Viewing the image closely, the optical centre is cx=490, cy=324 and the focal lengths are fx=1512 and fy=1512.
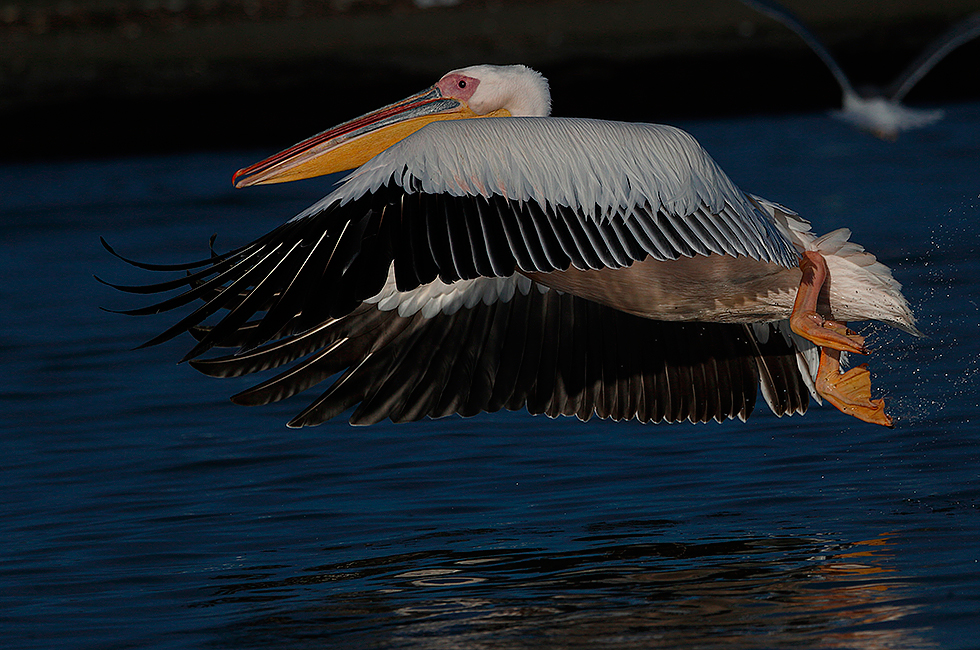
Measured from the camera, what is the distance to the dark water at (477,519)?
4.02 m

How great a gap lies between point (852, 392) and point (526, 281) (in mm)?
1208

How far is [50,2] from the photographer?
23.7 meters

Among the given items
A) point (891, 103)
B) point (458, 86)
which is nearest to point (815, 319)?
point (458, 86)

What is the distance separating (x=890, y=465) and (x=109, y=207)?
413 inches

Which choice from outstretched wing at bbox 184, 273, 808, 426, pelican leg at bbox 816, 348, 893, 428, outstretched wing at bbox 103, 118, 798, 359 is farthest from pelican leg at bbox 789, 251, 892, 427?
outstretched wing at bbox 103, 118, 798, 359

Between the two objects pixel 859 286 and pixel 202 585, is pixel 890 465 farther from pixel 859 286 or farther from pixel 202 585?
pixel 202 585

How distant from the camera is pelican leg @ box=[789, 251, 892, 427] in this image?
196 inches

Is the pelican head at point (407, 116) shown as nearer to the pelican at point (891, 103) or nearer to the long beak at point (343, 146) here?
the long beak at point (343, 146)

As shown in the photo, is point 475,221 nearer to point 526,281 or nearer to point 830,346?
point 526,281

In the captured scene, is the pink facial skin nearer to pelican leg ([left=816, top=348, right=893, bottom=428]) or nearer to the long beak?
the long beak

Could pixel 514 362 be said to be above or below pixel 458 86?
below

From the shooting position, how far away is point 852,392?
17.2 ft

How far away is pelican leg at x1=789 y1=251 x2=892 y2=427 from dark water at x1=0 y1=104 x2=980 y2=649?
27 centimetres

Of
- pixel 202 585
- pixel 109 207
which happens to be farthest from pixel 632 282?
pixel 109 207
